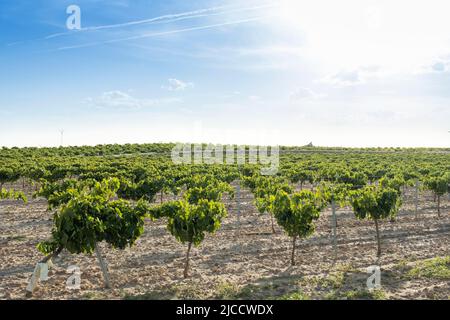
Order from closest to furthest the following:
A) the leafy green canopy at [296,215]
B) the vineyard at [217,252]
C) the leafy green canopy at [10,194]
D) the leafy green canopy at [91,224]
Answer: the leafy green canopy at [91,224]
the vineyard at [217,252]
the leafy green canopy at [296,215]
the leafy green canopy at [10,194]

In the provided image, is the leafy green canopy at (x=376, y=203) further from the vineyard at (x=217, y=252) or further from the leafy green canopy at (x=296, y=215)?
the leafy green canopy at (x=296, y=215)

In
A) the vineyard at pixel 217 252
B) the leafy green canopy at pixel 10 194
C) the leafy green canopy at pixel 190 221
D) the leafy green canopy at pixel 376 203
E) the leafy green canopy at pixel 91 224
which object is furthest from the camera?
the leafy green canopy at pixel 10 194

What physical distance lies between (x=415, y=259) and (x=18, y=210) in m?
24.3

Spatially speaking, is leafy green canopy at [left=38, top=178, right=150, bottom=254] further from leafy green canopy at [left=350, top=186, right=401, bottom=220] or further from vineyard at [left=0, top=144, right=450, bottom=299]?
leafy green canopy at [left=350, top=186, right=401, bottom=220]

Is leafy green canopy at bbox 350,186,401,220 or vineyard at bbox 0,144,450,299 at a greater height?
leafy green canopy at bbox 350,186,401,220

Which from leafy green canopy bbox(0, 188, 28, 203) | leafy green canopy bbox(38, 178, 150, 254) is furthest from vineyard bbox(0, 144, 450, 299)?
leafy green canopy bbox(0, 188, 28, 203)

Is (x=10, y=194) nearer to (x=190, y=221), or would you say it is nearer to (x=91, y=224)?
(x=91, y=224)

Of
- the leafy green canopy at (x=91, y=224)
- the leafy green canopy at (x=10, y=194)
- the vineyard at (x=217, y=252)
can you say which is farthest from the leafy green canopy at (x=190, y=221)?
the leafy green canopy at (x=10, y=194)

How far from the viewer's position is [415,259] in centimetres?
1592

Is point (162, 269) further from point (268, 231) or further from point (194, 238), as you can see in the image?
point (268, 231)

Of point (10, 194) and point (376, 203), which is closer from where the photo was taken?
point (376, 203)

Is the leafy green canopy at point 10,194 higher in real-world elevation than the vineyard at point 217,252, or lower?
higher

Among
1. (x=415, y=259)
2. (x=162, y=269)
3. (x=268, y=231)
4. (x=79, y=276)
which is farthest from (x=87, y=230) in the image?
(x=415, y=259)

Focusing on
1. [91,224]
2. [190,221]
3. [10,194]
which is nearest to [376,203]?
[190,221]
